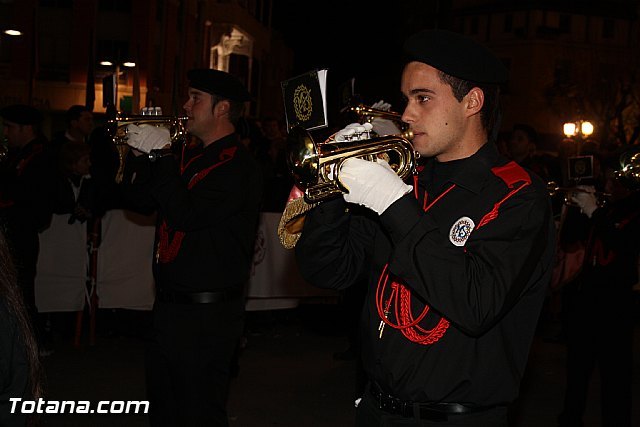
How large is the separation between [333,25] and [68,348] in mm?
11163

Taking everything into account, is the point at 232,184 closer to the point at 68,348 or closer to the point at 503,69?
the point at 503,69

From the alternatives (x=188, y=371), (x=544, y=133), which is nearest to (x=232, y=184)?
(x=188, y=371)

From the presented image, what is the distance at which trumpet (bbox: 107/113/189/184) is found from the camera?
5.22 meters

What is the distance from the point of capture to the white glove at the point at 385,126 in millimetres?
5218

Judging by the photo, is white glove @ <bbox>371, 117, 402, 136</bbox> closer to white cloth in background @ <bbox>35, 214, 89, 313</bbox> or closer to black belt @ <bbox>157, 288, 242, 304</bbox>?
black belt @ <bbox>157, 288, 242, 304</bbox>

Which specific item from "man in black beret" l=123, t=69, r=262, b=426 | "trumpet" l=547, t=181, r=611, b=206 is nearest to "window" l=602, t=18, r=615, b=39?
"trumpet" l=547, t=181, r=611, b=206

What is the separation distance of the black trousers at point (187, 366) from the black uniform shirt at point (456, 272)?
1.81 meters

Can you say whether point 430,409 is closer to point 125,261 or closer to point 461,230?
point 461,230

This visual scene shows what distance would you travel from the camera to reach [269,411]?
21.3 feet

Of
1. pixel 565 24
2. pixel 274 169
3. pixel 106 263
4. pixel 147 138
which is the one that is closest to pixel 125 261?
pixel 106 263

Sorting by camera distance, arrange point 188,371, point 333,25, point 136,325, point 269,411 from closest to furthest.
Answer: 1. point 188,371
2. point 269,411
3. point 136,325
4. point 333,25

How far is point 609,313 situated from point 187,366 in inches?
116

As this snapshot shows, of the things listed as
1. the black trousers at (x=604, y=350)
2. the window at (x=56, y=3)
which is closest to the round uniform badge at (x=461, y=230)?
the black trousers at (x=604, y=350)

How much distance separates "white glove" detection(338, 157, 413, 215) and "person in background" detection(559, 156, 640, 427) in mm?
3322
